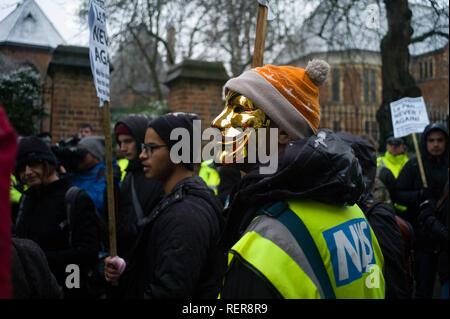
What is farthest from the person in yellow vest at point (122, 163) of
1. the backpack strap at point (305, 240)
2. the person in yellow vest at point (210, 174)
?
the backpack strap at point (305, 240)

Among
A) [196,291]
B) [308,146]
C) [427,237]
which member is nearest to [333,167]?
[308,146]

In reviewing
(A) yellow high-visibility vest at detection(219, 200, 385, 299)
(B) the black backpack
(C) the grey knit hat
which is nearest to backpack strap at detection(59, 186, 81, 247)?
(B) the black backpack

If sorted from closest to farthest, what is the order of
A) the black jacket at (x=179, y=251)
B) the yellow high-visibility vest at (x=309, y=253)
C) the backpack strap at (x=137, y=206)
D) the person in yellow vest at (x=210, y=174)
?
the yellow high-visibility vest at (x=309, y=253) → the black jacket at (x=179, y=251) → the backpack strap at (x=137, y=206) → the person in yellow vest at (x=210, y=174)

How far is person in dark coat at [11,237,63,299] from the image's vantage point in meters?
1.58

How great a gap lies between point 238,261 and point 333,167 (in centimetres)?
47

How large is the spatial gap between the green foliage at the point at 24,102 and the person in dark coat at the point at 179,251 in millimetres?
4248

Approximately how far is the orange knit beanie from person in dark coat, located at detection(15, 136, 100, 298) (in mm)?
1775

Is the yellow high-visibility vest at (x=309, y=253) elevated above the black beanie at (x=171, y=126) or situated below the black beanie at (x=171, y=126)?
below

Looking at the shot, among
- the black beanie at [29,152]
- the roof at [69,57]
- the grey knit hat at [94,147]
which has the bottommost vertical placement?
the black beanie at [29,152]

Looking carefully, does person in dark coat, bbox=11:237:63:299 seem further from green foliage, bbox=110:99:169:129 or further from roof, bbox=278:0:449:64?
roof, bbox=278:0:449:64

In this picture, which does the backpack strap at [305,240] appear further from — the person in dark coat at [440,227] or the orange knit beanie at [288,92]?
the person in dark coat at [440,227]

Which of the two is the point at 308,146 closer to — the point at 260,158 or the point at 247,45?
the point at 260,158

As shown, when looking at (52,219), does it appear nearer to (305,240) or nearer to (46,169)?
(46,169)

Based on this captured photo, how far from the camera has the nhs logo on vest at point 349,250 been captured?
1290mm
